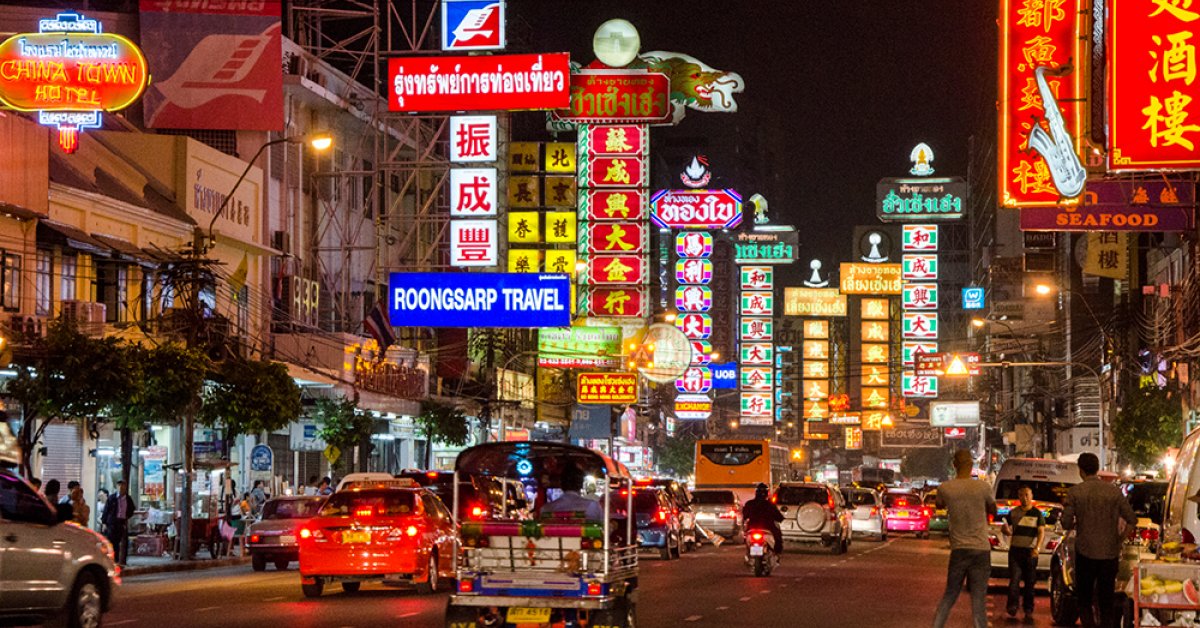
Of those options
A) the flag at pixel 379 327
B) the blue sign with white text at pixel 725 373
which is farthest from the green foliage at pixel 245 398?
the blue sign with white text at pixel 725 373

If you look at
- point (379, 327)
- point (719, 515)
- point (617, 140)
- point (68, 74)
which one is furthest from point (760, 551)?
point (617, 140)

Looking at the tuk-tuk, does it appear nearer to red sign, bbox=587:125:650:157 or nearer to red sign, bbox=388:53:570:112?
red sign, bbox=388:53:570:112

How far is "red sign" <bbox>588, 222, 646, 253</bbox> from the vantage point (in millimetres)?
57562

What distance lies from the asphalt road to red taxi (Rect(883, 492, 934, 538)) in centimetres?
2712

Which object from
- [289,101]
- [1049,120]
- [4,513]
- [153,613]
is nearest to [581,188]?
[289,101]

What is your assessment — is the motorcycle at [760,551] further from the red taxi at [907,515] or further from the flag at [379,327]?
the red taxi at [907,515]

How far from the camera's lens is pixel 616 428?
282 ft

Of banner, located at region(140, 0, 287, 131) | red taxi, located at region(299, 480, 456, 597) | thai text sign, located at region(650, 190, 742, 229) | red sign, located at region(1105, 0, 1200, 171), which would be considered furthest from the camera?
thai text sign, located at region(650, 190, 742, 229)

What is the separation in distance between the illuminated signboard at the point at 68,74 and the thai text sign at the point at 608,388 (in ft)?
108

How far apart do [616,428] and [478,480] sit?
68776 mm

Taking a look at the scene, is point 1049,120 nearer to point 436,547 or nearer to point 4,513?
point 436,547

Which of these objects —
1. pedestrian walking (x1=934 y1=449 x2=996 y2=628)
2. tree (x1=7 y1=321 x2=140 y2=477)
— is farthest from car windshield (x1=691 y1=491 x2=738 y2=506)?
pedestrian walking (x1=934 y1=449 x2=996 y2=628)

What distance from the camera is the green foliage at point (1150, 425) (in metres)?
51.7

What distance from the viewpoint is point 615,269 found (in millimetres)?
57750
